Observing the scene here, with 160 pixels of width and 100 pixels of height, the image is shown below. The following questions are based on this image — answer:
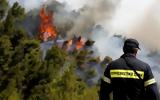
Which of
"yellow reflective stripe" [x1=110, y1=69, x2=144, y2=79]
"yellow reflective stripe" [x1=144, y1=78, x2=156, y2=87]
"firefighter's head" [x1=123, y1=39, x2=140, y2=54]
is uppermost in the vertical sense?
"firefighter's head" [x1=123, y1=39, x2=140, y2=54]

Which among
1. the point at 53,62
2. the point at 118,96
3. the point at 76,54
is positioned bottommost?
the point at 118,96

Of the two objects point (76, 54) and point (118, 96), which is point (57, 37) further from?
point (118, 96)

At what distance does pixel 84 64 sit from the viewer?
87.2 meters

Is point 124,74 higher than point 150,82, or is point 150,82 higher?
point 124,74

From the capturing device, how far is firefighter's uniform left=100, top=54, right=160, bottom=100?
8.54 m

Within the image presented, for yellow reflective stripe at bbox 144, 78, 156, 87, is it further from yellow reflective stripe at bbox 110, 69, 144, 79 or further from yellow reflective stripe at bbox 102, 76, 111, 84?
yellow reflective stripe at bbox 102, 76, 111, 84

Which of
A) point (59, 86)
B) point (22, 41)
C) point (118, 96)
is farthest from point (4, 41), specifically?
point (118, 96)

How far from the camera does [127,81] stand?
8.61 meters

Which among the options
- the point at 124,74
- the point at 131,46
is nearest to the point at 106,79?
the point at 124,74

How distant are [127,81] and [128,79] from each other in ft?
0.13

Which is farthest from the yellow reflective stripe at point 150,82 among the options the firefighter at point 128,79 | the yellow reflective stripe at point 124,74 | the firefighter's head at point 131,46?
the firefighter's head at point 131,46

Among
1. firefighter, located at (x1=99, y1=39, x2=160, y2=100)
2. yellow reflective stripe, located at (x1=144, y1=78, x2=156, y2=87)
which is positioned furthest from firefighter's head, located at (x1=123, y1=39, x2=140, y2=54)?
yellow reflective stripe, located at (x1=144, y1=78, x2=156, y2=87)

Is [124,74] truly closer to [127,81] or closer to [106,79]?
[127,81]

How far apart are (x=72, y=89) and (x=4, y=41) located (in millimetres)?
9428
